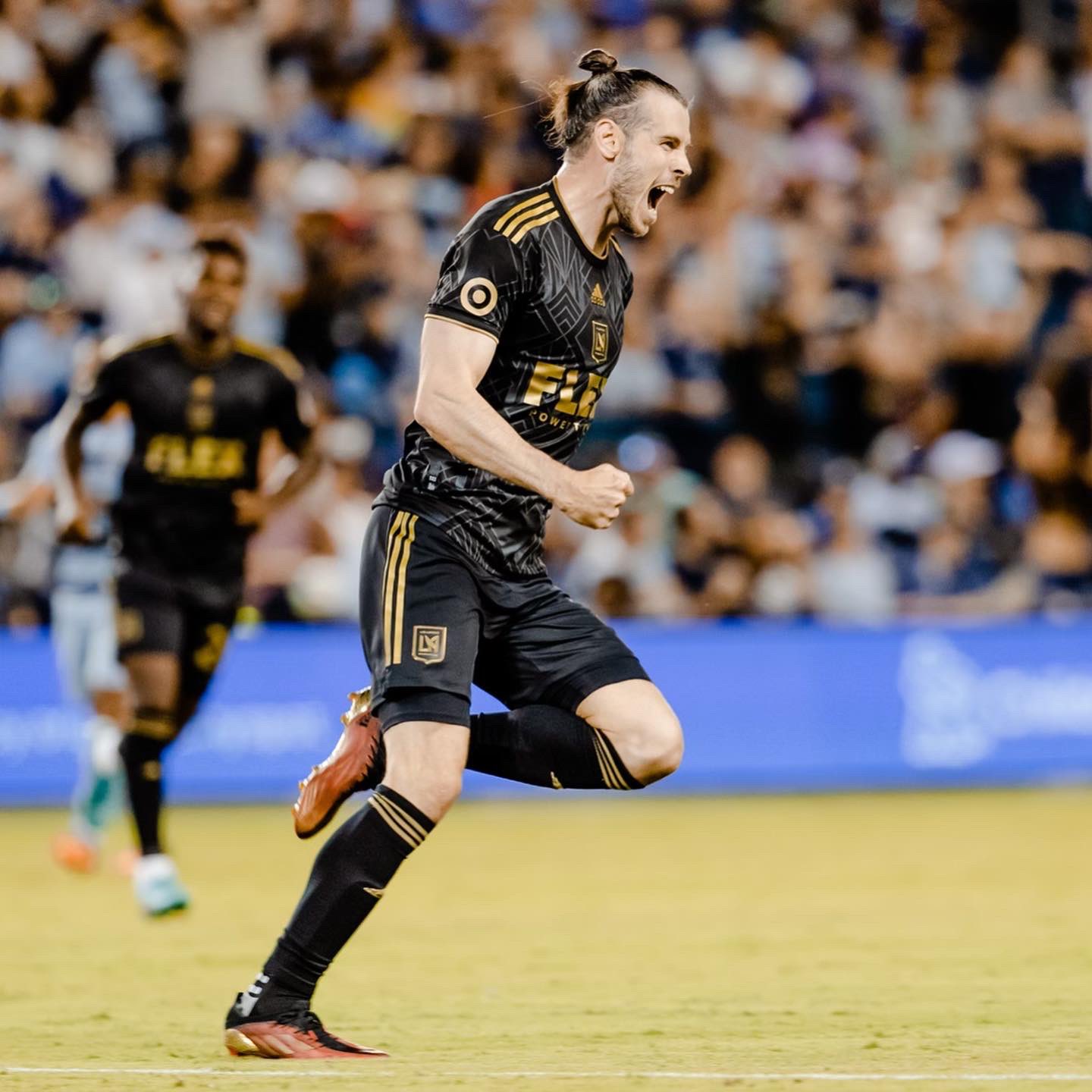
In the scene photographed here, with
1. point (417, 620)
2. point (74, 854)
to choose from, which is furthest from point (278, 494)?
point (417, 620)

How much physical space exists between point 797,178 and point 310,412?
842cm

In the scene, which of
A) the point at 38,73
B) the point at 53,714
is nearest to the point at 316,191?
the point at 38,73

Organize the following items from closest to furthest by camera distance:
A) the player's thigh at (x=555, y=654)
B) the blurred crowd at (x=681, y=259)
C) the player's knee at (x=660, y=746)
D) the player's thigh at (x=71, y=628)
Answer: the player's knee at (x=660, y=746) < the player's thigh at (x=555, y=654) < the player's thigh at (x=71, y=628) < the blurred crowd at (x=681, y=259)

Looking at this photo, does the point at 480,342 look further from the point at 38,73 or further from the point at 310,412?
the point at 38,73

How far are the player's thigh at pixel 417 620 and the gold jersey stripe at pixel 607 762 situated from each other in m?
0.37

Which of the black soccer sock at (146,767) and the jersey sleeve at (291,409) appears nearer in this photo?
the black soccer sock at (146,767)

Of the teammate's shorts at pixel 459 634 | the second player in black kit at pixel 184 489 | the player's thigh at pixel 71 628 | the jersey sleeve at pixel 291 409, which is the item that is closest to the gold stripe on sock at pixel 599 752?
the teammate's shorts at pixel 459 634

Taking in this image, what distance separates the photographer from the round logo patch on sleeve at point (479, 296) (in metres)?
5.23

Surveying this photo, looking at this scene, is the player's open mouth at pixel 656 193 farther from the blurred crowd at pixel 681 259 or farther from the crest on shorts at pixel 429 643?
the blurred crowd at pixel 681 259

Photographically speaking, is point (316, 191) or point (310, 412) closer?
point (310, 412)

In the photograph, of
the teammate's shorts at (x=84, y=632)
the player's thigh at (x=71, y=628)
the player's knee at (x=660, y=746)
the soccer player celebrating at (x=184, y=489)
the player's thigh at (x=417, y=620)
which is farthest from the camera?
the player's thigh at (x=71, y=628)

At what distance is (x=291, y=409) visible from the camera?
9.00 meters

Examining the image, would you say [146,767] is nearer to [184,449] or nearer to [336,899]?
[184,449]

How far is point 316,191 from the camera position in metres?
15.6
